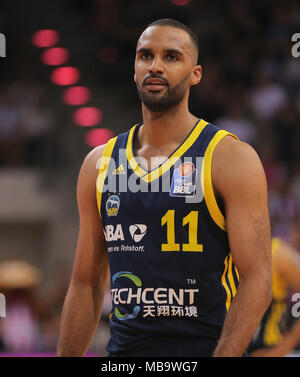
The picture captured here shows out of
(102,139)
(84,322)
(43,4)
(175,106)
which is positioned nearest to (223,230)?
(175,106)

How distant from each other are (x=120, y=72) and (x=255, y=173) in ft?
24.4

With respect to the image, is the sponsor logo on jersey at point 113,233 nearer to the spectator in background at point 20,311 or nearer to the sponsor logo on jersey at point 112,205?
the sponsor logo on jersey at point 112,205

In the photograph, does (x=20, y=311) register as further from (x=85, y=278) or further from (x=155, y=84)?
(x=155, y=84)

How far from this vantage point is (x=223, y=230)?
118 inches

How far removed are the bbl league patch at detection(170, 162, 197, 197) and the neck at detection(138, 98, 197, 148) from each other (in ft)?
0.50

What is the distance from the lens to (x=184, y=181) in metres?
3.01

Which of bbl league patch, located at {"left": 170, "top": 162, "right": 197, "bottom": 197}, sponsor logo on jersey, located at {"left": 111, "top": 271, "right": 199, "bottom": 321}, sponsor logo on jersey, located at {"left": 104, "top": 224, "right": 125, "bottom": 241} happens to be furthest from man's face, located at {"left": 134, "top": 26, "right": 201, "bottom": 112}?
sponsor logo on jersey, located at {"left": 111, "top": 271, "right": 199, "bottom": 321}

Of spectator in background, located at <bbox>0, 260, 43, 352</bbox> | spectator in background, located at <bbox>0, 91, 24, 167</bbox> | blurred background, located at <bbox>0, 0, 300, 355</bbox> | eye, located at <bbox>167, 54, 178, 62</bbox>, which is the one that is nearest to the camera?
eye, located at <bbox>167, 54, 178, 62</bbox>

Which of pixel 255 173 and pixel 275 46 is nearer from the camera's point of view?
pixel 255 173

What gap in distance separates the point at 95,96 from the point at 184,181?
758 centimetres

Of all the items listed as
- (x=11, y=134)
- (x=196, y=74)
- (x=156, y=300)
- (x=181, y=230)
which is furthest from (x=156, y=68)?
(x=11, y=134)

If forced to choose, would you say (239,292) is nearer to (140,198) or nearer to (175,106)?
(140,198)

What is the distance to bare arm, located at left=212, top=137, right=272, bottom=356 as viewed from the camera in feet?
9.30

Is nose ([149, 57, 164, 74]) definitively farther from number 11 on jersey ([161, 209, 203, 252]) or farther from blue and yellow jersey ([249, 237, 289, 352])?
blue and yellow jersey ([249, 237, 289, 352])
